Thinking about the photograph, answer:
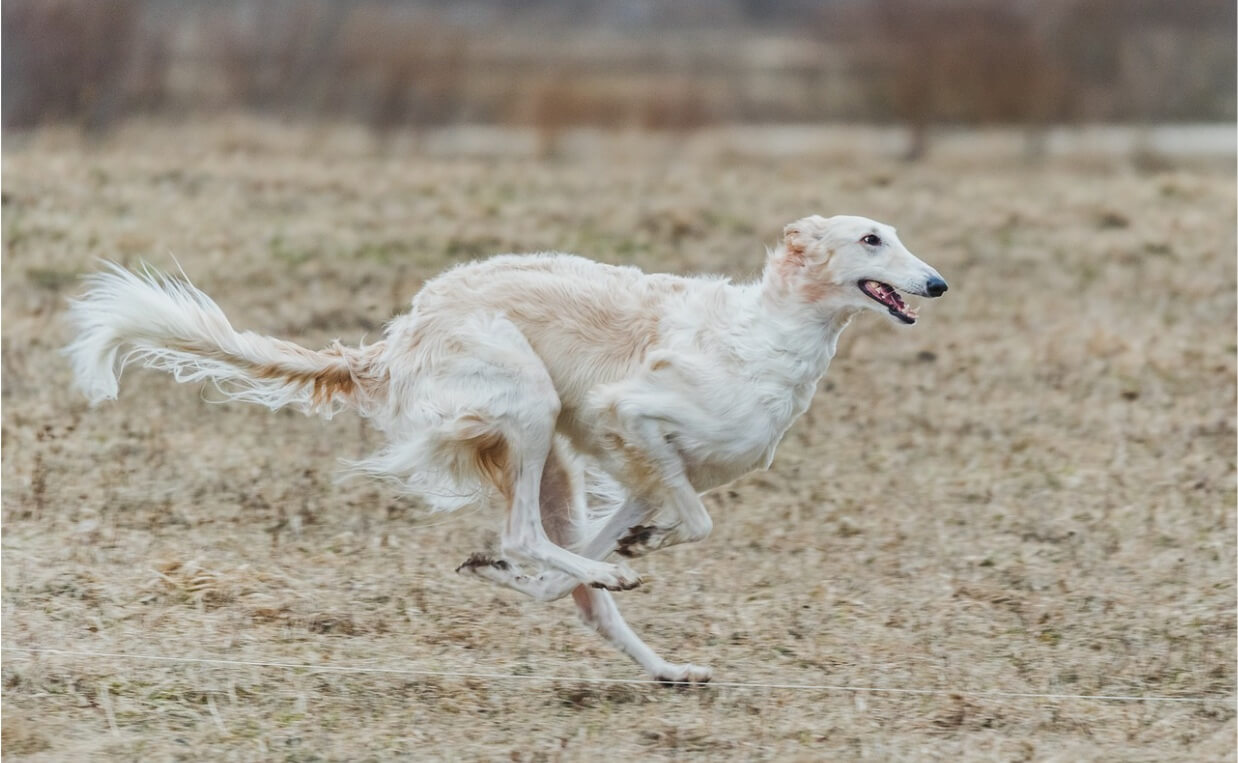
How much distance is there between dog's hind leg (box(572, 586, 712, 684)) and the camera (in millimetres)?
5277

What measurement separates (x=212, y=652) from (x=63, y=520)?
1.54 meters

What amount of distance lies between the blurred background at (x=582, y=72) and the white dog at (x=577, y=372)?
388 inches

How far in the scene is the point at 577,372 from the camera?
5.30 m

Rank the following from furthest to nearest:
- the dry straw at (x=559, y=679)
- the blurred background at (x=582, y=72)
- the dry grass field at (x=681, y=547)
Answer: the blurred background at (x=582, y=72) < the dry straw at (x=559, y=679) < the dry grass field at (x=681, y=547)

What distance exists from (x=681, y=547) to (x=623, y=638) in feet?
4.75

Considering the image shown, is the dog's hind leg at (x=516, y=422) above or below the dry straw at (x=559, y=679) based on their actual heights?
above

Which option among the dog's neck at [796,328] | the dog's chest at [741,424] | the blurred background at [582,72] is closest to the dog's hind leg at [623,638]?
the dog's chest at [741,424]

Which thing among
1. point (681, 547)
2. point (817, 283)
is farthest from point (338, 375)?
point (681, 547)

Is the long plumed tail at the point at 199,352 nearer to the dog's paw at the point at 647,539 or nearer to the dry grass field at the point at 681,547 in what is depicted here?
the dry grass field at the point at 681,547

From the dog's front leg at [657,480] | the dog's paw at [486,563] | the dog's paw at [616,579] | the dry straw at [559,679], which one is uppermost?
the dog's front leg at [657,480]

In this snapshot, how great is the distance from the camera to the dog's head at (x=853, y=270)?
5.08 metres

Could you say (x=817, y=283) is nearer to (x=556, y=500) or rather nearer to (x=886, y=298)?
(x=886, y=298)

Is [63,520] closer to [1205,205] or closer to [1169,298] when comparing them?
[1169,298]

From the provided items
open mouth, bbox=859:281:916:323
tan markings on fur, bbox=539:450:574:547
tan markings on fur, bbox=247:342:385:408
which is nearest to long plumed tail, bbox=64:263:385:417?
tan markings on fur, bbox=247:342:385:408
